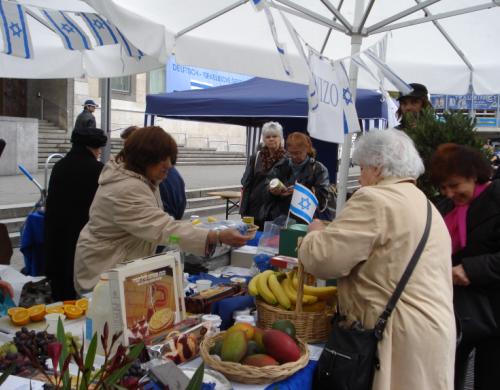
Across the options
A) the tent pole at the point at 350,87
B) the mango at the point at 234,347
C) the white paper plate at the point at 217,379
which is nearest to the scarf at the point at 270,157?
the tent pole at the point at 350,87

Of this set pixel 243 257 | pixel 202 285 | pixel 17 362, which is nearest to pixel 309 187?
pixel 243 257

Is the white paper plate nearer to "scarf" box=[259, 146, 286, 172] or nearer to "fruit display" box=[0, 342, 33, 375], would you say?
"fruit display" box=[0, 342, 33, 375]

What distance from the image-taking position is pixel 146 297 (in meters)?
1.96

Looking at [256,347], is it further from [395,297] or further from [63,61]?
[63,61]

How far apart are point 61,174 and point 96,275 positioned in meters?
1.26

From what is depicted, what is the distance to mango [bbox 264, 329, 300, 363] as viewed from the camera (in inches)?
72.5

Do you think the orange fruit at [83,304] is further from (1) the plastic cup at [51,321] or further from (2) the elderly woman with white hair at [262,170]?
(2) the elderly woman with white hair at [262,170]

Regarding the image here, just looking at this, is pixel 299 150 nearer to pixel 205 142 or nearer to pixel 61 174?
pixel 61 174

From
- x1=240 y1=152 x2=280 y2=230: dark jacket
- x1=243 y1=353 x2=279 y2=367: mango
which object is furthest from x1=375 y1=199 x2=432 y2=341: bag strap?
x1=240 y1=152 x2=280 y2=230: dark jacket

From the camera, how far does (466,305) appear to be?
255 centimetres

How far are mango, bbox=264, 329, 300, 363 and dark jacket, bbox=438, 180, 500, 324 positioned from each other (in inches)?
42.7

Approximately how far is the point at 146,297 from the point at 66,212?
2006 millimetres

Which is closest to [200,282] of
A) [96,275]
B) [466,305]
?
[96,275]

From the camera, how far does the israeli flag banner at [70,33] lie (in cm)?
388
